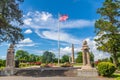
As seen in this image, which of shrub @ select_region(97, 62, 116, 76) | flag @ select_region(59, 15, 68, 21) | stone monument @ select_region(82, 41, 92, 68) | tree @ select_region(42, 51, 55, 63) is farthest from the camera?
tree @ select_region(42, 51, 55, 63)

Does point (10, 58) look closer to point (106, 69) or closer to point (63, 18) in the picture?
point (106, 69)

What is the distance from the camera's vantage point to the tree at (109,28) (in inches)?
1259

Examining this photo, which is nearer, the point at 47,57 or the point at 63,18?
the point at 63,18

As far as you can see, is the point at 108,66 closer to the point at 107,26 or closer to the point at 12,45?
the point at 12,45

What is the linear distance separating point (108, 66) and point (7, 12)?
12.6 metres

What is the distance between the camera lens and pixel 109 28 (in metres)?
32.0

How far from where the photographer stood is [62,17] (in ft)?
132

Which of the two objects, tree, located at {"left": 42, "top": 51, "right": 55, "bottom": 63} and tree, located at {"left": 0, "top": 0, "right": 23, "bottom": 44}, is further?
tree, located at {"left": 42, "top": 51, "right": 55, "bottom": 63}

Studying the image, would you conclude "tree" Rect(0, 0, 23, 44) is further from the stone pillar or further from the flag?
the flag

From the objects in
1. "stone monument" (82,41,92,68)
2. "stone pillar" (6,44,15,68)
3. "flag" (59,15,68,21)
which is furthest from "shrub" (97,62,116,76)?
"flag" (59,15,68,21)

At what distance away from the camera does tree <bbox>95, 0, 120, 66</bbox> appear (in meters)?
32.0

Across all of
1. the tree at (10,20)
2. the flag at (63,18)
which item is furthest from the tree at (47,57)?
the tree at (10,20)

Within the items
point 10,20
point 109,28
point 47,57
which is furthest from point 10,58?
point 47,57

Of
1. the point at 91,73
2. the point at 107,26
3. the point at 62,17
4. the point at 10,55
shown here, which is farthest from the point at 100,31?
the point at 10,55
